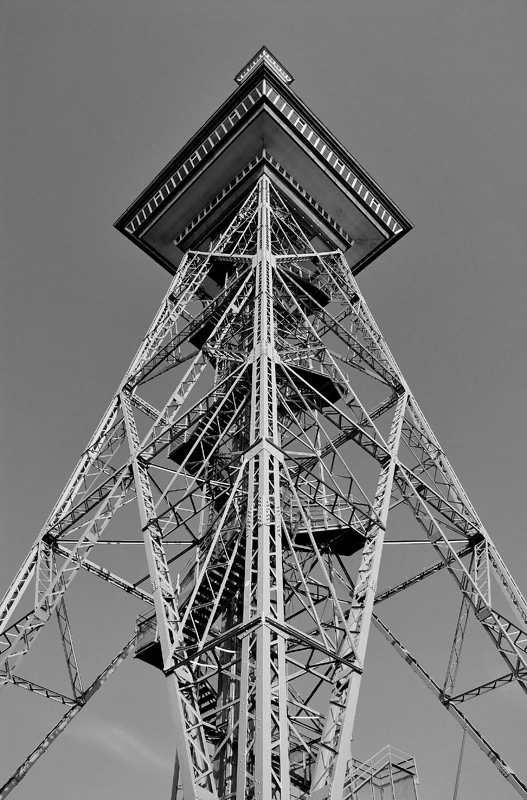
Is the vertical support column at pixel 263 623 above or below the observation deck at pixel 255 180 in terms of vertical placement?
below

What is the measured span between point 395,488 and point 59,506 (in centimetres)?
907

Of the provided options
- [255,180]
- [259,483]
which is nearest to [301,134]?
[255,180]

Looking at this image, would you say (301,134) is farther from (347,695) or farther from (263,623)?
(347,695)

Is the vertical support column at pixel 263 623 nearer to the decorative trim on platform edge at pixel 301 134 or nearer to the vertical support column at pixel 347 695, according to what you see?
the vertical support column at pixel 347 695

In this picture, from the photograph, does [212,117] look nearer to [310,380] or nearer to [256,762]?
[310,380]

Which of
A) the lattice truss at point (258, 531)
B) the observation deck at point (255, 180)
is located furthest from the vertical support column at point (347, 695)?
the observation deck at point (255, 180)

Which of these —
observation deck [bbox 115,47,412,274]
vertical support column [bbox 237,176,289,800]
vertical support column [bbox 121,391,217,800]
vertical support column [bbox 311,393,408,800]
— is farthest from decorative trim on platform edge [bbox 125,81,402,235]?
vertical support column [bbox 311,393,408,800]

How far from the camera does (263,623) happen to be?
507 inches

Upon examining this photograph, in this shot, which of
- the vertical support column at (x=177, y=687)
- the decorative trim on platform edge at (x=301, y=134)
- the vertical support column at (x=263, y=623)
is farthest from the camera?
the decorative trim on platform edge at (x=301, y=134)

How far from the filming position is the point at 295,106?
101 feet

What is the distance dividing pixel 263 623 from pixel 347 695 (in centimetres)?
217

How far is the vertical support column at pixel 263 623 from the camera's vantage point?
38.5ft

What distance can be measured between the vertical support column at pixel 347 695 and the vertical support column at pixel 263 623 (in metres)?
0.81

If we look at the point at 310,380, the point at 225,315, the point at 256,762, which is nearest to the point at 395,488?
the point at 310,380
